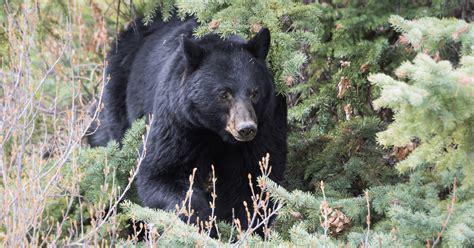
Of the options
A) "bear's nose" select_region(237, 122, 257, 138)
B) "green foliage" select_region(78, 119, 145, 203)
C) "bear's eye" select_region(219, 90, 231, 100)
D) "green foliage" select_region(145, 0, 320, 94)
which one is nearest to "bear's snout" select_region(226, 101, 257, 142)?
"bear's nose" select_region(237, 122, 257, 138)

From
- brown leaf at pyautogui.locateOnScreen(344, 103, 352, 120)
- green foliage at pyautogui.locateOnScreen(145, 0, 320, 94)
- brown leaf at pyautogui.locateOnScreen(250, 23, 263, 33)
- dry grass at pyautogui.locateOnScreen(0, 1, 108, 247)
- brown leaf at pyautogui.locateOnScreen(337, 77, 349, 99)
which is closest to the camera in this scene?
dry grass at pyautogui.locateOnScreen(0, 1, 108, 247)

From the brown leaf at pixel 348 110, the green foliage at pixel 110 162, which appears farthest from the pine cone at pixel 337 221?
the brown leaf at pixel 348 110

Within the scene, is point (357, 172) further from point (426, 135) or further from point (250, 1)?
point (426, 135)

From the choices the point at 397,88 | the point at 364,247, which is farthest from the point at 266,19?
the point at 397,88

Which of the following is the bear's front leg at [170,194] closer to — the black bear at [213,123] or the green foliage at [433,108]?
the black bear at [213,123]

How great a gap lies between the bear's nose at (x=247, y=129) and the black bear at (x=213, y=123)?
0.14ft

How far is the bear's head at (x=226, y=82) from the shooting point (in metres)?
5.88

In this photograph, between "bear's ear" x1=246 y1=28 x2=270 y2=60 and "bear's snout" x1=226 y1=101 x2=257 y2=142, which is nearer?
"bear's snout" x1=226 y1=101 x2=257 y2=142

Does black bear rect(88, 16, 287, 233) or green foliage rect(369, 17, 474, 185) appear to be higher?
green foliage rect(369, 17, 474, 185)

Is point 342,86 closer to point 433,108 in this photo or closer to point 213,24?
point 213,24

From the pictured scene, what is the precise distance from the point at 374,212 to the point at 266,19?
1412mm

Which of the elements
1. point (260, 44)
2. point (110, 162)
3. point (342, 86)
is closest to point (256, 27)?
point (260, 44)

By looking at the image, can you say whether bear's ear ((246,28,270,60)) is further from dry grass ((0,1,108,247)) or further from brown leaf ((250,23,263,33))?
dry grass ((0,1,108,247))

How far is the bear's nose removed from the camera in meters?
5.59
